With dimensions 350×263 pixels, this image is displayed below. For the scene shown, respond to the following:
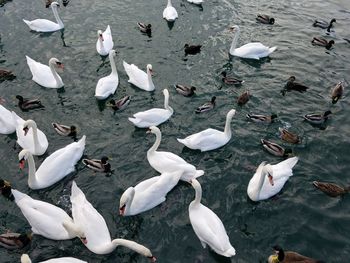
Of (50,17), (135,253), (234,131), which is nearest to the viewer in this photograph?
(135,253)

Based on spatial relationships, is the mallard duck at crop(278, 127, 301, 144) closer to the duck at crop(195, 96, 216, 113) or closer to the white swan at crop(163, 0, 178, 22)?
the duck at crop(195, 96, 216, 113)

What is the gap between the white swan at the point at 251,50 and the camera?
705 inches

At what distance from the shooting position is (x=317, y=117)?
14.2 metres

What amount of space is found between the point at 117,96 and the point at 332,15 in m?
14.1

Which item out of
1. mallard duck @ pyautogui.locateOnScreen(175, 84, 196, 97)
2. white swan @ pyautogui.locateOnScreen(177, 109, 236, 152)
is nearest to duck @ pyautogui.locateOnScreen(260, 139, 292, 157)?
white swan @ pyautogui.locateOnScreen(177, 109, 236, 152)

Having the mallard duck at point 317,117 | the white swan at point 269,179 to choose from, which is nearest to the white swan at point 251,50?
the mallard duck at point 317,117

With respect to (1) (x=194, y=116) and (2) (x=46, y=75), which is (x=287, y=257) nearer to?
(1) (x=194, y=116)

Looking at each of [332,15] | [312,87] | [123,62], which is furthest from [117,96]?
[332,15]

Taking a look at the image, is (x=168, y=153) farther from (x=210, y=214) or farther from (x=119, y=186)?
(x=210, y=214)

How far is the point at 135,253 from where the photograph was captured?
9.91m

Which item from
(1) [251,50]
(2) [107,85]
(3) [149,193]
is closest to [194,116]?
(2) [107,85]

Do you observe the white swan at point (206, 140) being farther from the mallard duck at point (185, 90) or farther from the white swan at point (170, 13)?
the white swan at point (170, 13)

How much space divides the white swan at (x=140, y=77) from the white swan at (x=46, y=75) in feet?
9.37

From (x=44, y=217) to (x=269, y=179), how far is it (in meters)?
6.41
